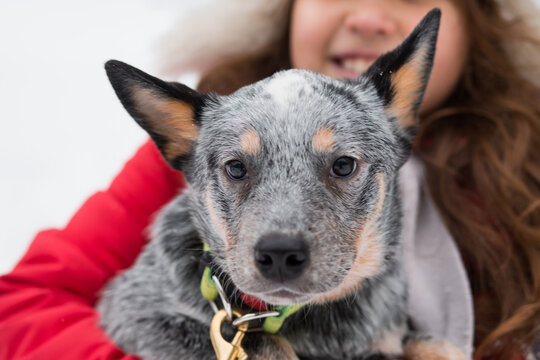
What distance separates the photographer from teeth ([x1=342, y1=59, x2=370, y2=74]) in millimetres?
1926

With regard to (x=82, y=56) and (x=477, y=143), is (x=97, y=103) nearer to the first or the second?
(x=82, y=56)

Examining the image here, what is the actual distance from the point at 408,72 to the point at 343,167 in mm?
325

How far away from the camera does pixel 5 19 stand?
3547mm

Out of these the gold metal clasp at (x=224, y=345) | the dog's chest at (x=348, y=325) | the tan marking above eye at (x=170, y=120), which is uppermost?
the tan marking above eye at (x=170, y=120)

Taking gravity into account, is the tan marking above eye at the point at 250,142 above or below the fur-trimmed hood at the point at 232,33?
below

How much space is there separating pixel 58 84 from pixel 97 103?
310mm

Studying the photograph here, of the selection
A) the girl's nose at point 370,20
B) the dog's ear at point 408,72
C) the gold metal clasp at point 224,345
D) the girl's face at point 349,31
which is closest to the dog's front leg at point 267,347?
the gold metal clasp at point 224,345

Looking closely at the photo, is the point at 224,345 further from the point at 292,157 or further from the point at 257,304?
the point at 292,157

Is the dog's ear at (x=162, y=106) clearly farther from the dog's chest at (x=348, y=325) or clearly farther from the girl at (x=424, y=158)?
the dog's chest at (x=348, y=325)

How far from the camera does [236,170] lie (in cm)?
137

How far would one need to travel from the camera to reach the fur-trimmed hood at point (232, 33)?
2115mm

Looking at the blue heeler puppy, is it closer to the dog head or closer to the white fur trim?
the dog head

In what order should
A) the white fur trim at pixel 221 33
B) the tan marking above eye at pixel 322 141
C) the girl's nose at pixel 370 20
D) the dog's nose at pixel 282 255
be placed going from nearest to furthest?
the dog's nose at pixel 282 255, the tan marking above eye at pixel 322 141, the girl's nose at pixel 370 20, the white fur trim at pixel 221 33

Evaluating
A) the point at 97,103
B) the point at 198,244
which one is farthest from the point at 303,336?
the point at 97,103
